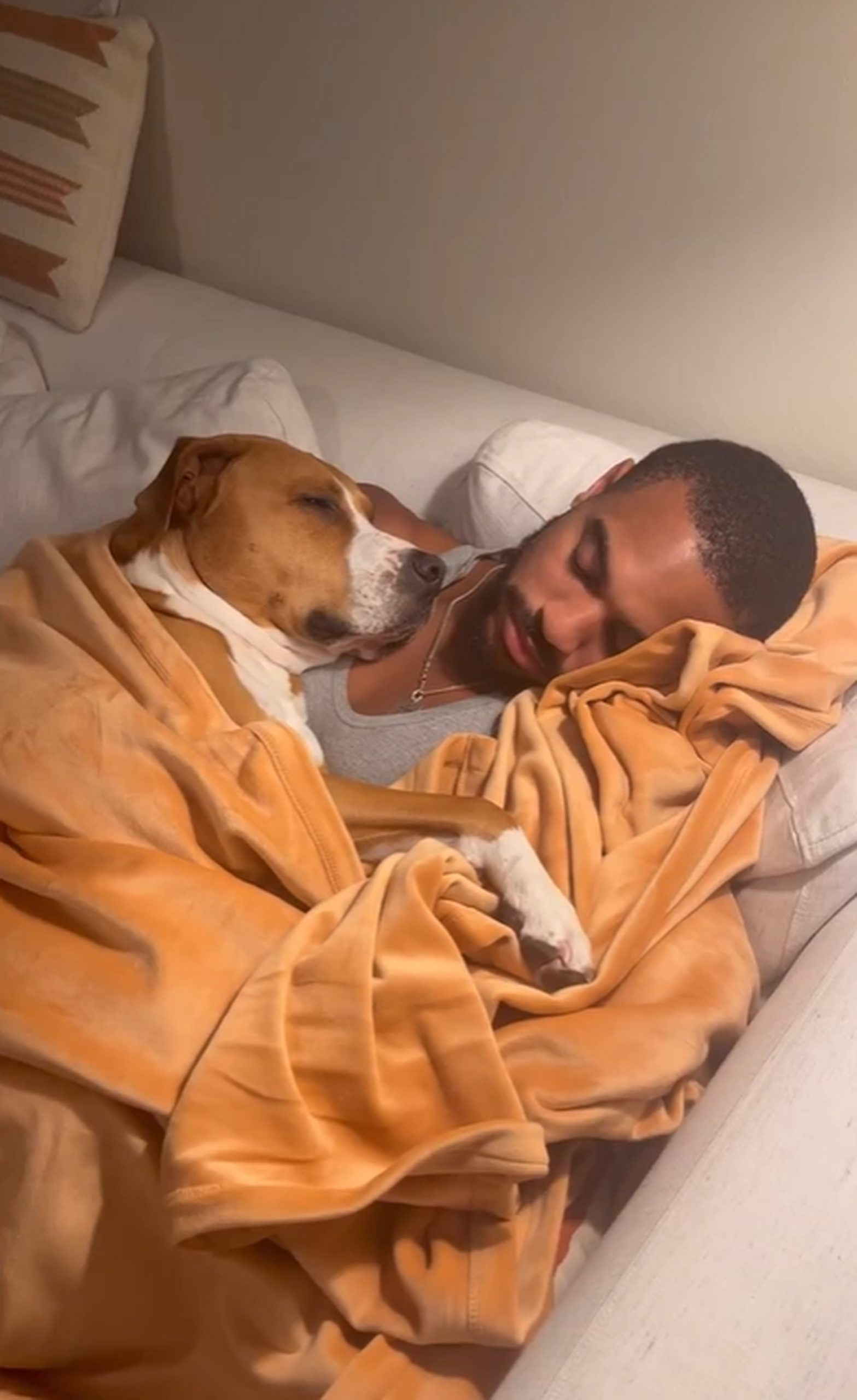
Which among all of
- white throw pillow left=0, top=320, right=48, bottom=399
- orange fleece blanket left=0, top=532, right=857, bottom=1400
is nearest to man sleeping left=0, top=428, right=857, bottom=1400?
orange fleece blanket left=0, top=532, right=857, bottom=1400

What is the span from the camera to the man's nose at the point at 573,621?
1.13 m

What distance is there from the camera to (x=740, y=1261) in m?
0.72

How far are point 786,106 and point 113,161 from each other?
3.11ft

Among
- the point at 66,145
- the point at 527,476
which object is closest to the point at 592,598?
the point at 527,476

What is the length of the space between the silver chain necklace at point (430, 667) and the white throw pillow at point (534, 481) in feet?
0.26

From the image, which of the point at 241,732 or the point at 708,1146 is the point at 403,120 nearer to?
the point at 241,732

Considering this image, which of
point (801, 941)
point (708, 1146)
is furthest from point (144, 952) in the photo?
point (801, 941)

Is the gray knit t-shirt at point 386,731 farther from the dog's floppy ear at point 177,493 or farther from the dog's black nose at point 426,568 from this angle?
the dog's floppy ear at point 177,493

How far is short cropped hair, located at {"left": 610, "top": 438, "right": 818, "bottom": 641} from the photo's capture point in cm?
112

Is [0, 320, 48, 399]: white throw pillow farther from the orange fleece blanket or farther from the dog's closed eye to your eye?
the orange fleece blanket

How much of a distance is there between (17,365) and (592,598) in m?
1.00

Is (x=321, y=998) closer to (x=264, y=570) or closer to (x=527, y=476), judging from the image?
(x=264, y=570)

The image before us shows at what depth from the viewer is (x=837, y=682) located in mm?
1065

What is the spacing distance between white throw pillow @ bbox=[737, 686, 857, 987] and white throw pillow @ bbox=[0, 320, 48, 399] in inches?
45.4
